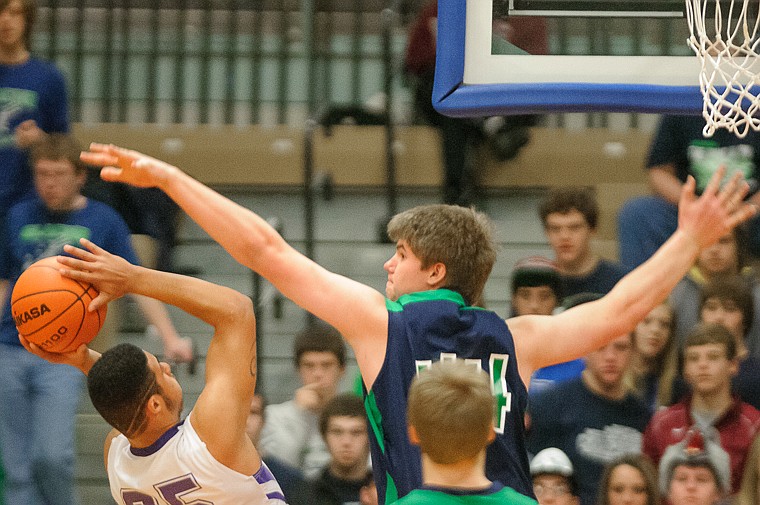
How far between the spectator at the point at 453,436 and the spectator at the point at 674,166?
11.3ft

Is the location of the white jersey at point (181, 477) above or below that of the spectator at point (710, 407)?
above

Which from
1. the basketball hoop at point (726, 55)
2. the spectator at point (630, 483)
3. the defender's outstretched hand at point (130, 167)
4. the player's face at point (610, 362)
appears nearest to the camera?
the defender's outstretched hand at point (130, 167)

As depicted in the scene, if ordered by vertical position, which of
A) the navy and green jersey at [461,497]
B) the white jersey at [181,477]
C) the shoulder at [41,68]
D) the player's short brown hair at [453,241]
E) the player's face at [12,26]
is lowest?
the white jersey at [181,477]

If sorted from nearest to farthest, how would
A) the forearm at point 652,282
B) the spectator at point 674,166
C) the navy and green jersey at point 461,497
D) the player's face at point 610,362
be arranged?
the navy and green jersey at point 461,497
the forearm at point 652,282
the player's face at point 610,362
the spectator at point 674,166

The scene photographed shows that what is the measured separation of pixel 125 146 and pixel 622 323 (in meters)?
5.58

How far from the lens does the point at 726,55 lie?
450 cm

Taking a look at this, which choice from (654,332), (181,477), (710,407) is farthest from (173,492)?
(654,332)

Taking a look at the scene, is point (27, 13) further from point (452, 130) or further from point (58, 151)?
point (452, 130)

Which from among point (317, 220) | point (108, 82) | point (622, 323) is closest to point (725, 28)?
point (622, 323)

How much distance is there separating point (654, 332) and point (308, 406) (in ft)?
5.27

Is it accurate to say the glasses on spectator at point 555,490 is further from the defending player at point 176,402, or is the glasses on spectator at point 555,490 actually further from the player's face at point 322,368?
the defending player at point 176,402

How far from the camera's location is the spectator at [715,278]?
5.62 m

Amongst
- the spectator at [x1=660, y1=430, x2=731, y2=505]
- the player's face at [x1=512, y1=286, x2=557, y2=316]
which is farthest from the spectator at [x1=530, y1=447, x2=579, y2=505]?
the player's face at [x1=512, y1=286, x2=557, y2=316]

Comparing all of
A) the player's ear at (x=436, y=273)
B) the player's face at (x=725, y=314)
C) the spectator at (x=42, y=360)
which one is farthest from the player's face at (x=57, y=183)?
the player's face at (x=725, y=314)
